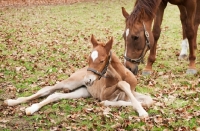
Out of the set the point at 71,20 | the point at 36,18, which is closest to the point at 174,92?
the point at 71,20

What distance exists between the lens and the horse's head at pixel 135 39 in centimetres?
670

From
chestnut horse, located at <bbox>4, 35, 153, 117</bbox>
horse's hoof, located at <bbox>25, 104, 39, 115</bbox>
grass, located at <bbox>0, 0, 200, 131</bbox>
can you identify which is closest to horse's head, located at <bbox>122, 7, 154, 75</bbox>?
grass, located at <bbox>0, 0, 200, 131</bbox>

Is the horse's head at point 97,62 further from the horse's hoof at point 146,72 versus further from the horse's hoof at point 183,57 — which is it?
the horse's hoof at point 183,57

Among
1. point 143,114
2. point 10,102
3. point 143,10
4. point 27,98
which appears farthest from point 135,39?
point 10,102

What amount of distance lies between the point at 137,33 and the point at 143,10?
1.60 ft

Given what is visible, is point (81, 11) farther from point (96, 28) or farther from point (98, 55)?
point (98, 55)

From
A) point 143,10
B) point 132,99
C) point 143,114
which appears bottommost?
point 143,114

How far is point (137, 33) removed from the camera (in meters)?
6.72

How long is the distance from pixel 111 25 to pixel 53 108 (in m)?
11.3

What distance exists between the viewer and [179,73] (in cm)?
804

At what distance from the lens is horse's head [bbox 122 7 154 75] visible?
6.70 metres

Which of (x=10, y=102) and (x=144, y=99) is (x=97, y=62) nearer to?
(x=144, y=99)

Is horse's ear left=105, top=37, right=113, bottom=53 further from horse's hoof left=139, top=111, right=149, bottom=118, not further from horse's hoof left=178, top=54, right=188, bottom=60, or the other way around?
horse's hoof left=178, top=54, right=188, bottom=60

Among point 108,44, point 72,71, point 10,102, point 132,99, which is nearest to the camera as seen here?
point 108,44
